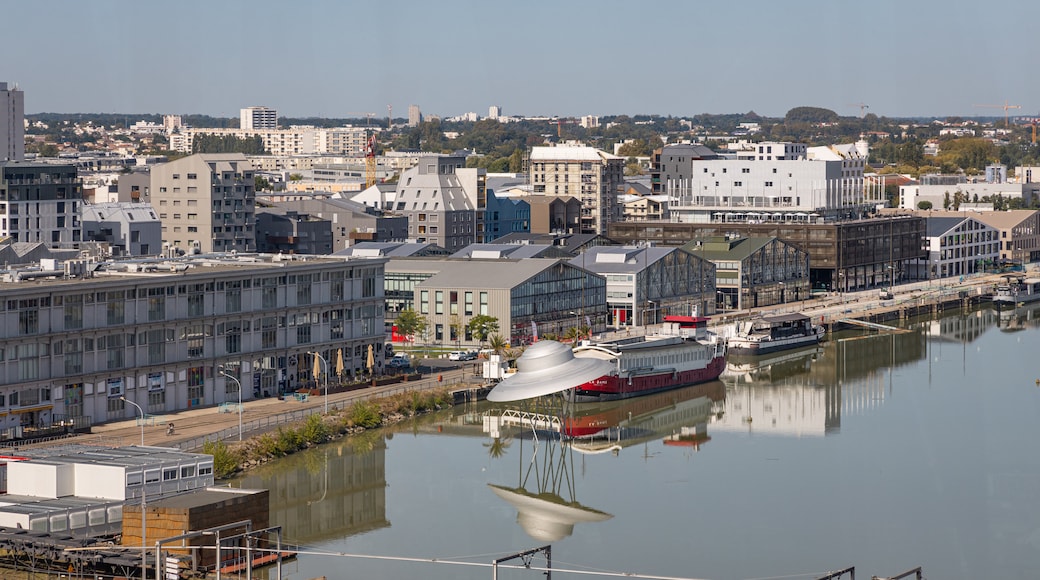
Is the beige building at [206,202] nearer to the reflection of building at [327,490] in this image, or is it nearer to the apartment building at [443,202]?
the apartment building at [443,202]

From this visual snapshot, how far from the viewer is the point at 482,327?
34.2 metres

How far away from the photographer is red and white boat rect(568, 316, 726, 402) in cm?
3020

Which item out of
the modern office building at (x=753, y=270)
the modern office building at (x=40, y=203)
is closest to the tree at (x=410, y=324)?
the modern office building at (x=753, y=270)

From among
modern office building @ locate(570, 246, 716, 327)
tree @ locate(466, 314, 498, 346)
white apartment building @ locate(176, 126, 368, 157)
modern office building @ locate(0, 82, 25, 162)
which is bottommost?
tree @ locate(466, 314, 498, 346)

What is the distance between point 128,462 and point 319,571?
256 cm

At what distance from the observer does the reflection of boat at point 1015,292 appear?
160 ft

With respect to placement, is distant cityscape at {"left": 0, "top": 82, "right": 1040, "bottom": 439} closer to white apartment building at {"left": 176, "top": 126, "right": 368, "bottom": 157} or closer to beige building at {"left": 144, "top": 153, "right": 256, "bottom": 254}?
beige building at {"left": 144, "top": 153, "right": 256, "bottom": 254}

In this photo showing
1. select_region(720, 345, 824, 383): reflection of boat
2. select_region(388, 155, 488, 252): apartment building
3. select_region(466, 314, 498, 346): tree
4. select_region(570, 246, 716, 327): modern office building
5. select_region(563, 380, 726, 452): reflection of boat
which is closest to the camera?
select_region(563, 380, 726, 452): reflection of boat

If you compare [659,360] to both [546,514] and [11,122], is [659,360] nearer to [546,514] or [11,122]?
[546,514]

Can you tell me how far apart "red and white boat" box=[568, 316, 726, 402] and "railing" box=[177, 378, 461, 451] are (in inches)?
107

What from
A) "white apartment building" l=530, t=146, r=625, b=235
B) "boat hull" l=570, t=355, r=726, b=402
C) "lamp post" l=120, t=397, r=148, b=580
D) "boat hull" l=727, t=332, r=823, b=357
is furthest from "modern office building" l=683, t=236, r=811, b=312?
"lamp post" l=120, t=397, r=148, b=580

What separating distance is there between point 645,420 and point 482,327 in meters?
6.35


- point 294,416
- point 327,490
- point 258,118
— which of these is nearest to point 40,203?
point 294,416

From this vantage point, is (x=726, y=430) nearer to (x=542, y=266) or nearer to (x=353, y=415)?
(x=353, y=415)
